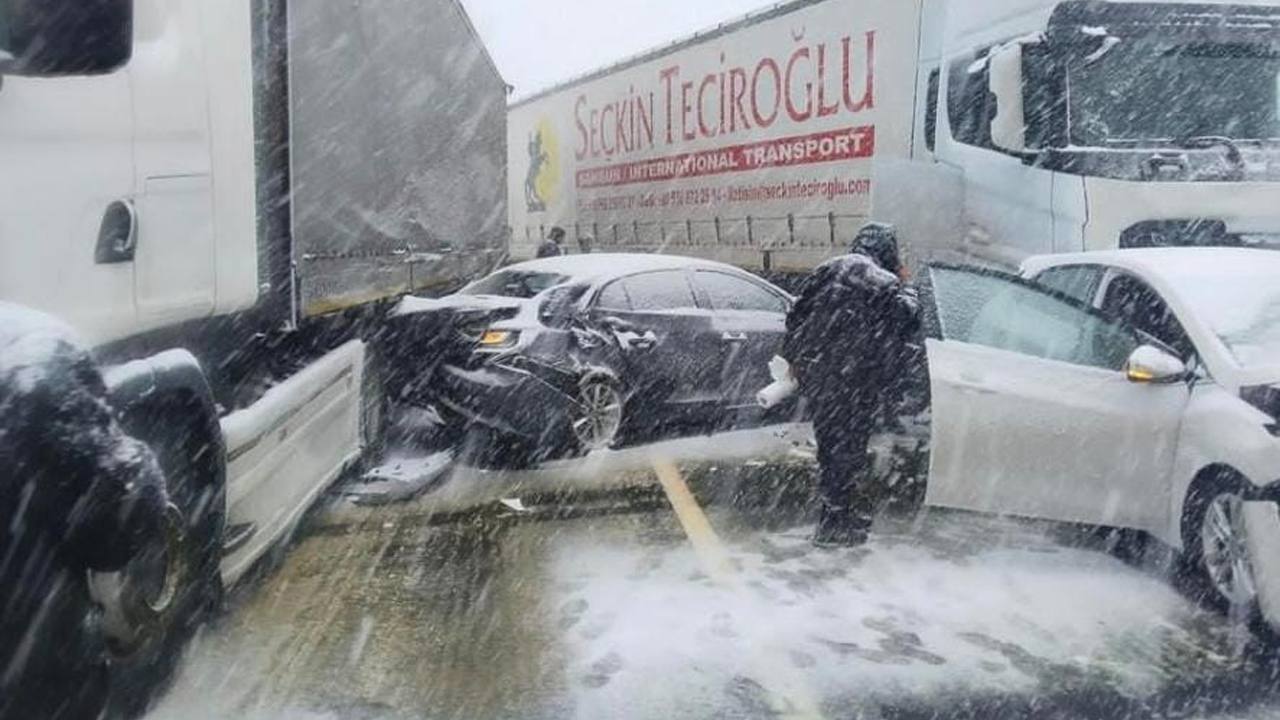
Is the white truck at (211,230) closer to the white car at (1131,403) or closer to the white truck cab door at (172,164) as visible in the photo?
the white truck cab door at (172,164)

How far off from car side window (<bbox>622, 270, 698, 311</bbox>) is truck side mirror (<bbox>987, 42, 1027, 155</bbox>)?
8.62 ft

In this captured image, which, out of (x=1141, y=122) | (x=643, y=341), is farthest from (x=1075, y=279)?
(x=643, y=341)

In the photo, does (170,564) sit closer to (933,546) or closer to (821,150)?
(933,546)

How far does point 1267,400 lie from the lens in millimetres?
4922

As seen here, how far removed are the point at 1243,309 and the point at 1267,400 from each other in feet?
3.08

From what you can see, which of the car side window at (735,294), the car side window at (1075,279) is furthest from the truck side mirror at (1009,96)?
the car side window at (1075,279)

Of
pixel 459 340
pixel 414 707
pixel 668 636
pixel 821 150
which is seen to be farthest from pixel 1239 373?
pixel 821 150

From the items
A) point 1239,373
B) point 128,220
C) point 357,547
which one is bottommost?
point 357,547

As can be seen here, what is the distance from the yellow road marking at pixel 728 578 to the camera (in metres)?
4.24

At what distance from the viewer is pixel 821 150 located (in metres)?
13.6

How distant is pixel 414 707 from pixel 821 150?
1035cm

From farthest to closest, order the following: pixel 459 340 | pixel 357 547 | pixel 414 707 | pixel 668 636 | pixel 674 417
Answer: pixel 674 417, pixel 459 340, pixel 357 547, pixel 668 636, pixel 414 707

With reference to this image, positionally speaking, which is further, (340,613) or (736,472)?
(736,472)

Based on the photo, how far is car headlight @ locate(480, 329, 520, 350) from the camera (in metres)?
8.11
